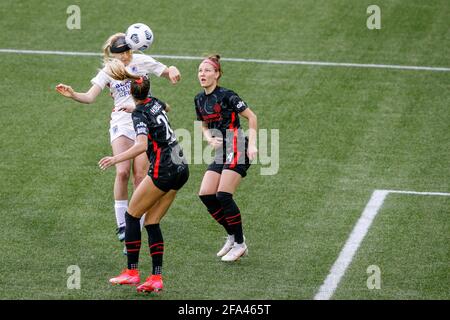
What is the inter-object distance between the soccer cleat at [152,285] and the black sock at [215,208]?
1665 mm

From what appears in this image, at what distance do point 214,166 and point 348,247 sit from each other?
204cm

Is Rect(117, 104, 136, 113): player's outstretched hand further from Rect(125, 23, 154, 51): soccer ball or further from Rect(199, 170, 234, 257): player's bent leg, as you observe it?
Rect(199, 170, 234, 257): player's bent leg

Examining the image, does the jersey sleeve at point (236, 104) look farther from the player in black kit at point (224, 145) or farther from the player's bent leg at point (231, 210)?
the player's bent leg at point (231, 210)

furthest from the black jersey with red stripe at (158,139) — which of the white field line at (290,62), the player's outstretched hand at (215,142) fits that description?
the white field line at (290,62)

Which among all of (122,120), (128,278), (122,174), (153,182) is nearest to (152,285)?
(128,278)

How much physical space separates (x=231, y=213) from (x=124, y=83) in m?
2.27

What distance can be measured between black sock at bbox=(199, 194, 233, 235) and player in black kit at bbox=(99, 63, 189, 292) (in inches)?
47.5

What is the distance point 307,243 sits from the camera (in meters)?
13.1

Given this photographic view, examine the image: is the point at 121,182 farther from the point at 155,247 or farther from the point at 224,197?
the point at 155,247

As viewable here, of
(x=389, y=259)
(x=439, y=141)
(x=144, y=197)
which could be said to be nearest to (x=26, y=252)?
(x=144, y=197)

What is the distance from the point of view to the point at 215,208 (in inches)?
499

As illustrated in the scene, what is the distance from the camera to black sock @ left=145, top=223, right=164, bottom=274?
11289 millimetres
